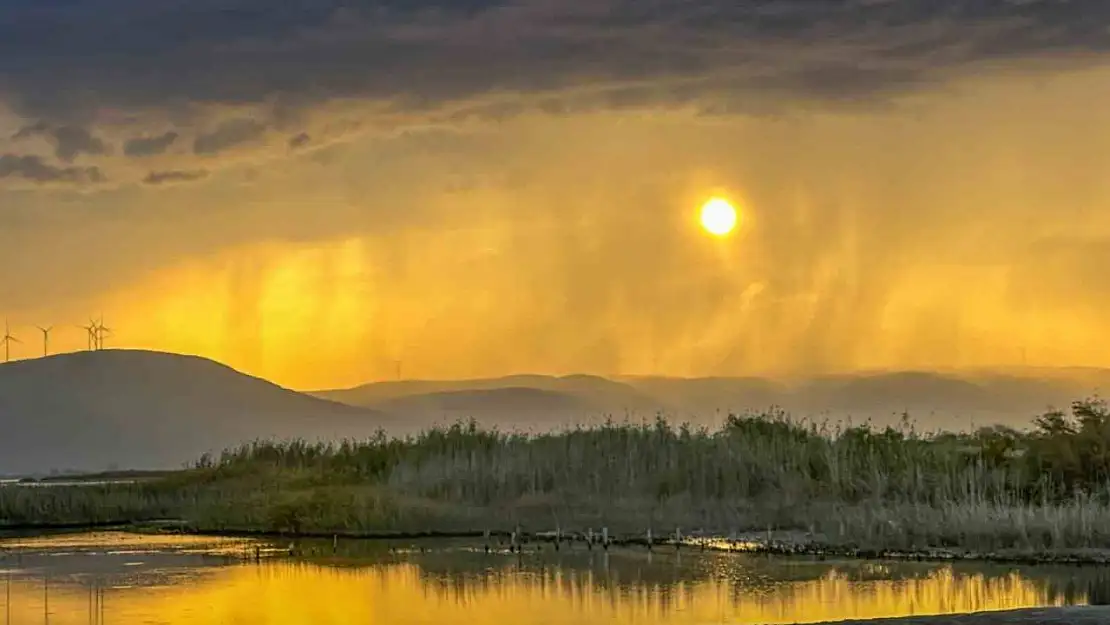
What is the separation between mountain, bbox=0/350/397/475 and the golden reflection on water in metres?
88.2

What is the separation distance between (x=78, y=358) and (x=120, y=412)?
35.7 ft

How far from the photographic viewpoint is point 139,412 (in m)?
132

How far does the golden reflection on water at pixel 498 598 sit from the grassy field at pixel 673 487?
15.4 ft

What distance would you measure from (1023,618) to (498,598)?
720cm

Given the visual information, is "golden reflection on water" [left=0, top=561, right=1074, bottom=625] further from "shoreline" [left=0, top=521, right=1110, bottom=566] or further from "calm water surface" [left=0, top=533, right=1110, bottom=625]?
"shoreline" [left=0, top=521, right=1110, bottom=566]

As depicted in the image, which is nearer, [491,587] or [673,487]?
[491,587]

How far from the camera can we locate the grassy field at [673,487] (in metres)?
29.7

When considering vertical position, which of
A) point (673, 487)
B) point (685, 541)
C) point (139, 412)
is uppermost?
point (139, 412)

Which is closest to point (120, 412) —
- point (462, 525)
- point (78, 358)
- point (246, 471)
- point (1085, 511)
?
point (78, 358)

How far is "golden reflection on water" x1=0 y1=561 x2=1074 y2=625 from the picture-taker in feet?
65.1

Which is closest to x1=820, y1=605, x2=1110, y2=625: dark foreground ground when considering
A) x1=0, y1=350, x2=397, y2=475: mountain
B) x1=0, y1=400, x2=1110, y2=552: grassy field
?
x1=0, y1=400, x2=1110, y2=552: grassy field

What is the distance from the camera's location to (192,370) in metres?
145

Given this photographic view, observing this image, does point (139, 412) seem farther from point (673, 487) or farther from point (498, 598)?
point (498, 598)

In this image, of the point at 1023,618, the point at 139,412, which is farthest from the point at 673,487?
the point at 139,412
